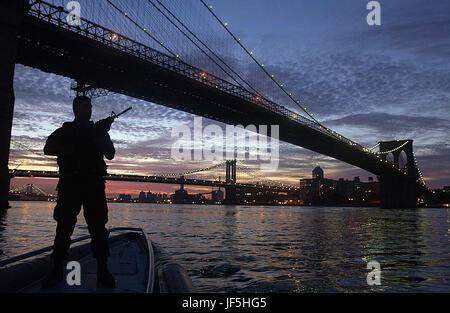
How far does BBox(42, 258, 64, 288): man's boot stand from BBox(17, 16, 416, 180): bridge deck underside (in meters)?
26.4

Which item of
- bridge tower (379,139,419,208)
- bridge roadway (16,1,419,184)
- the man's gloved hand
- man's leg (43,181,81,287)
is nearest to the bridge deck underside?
bridge roadway (16,1,419,184)

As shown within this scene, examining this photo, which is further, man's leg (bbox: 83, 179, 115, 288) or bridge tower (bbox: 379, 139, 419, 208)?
bridge tower (bbox: 379, 139, 419, 208)

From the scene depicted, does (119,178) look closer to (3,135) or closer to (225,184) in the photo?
(225,184)

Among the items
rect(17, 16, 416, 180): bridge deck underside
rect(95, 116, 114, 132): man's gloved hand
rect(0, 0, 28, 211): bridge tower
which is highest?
rect(17, 16, 416, 180): bridge deck underside

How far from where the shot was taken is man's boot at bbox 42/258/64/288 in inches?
118

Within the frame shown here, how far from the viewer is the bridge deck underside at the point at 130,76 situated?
27.0 metres

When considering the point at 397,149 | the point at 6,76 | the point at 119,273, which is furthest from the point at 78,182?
the point at 397,149

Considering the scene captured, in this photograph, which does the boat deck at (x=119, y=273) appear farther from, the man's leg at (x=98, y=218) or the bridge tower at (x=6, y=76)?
the bridge tower at (x=6, y=76)

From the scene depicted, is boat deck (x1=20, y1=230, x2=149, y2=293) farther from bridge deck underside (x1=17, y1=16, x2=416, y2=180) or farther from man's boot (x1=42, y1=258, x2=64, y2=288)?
bridge deck underside (x1=17, y1=16, x2=416, y2=180)

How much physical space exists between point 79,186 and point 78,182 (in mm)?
35

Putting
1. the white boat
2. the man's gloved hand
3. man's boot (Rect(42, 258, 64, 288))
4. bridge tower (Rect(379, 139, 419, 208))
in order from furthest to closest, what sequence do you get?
1. bridge tower (Rect(379, 139, 419, 208))
2. the man's gloved hand
3. man's boot (Rect(42, 258, 64, 288))
4. the white boat

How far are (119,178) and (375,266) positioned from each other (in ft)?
194

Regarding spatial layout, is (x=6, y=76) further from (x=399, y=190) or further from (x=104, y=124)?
(x=399, y=190)
